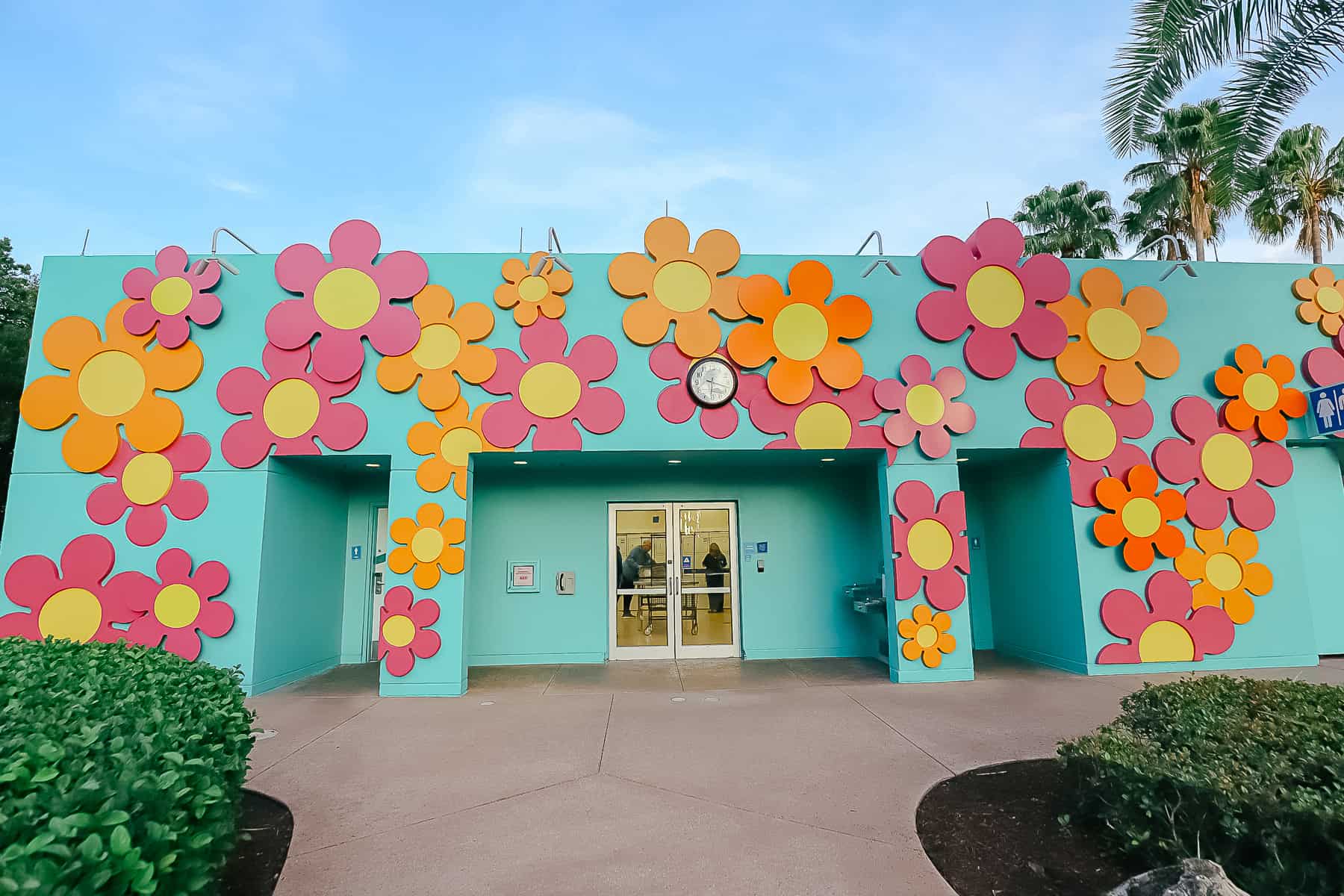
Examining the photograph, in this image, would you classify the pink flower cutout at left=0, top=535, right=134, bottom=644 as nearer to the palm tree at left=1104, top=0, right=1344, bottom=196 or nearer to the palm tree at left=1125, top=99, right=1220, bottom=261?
the palm tree at left=1104, top=0, right=1344, bottom=196

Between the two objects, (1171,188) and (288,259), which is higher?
(1171,188)

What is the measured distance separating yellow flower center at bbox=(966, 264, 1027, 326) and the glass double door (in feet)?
13.3

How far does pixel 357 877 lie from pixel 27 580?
6.75 meters

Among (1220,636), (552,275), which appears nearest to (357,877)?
(552,275)

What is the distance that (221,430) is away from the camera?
7953mm

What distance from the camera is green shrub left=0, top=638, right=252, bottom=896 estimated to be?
1834 mm

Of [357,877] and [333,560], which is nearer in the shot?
[357,877]

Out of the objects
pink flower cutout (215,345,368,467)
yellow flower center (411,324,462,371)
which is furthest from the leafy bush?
pink flower cutout (215,345,368,467)

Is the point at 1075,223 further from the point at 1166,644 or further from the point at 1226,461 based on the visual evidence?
the point at 1166,644

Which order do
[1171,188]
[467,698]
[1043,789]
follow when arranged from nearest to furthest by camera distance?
[1043,789]
[467,698]
[1171,188]

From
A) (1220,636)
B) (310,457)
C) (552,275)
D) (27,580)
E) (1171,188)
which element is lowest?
(1220,636)

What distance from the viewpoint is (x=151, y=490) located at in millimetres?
7812

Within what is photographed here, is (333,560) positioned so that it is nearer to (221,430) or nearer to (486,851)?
(221,430)

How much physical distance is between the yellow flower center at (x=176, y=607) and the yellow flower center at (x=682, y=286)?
240 inches
